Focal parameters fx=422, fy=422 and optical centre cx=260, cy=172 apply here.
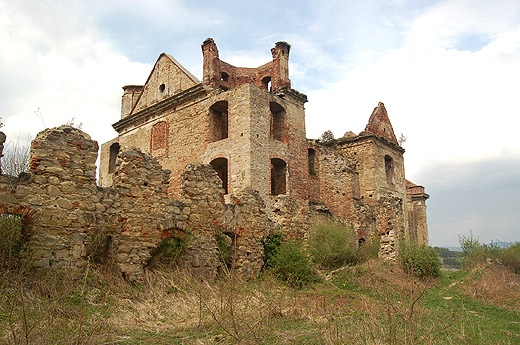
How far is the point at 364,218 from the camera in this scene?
2067 centimetres

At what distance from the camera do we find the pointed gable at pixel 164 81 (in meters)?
19.0

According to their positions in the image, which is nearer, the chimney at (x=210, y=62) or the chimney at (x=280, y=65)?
the chimney at (x=210, y=62)

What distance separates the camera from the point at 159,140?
63.1 ft

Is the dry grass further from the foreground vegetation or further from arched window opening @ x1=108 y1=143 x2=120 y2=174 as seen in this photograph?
arched window opening @ x1=108 y1=143 x2=120 y2=174

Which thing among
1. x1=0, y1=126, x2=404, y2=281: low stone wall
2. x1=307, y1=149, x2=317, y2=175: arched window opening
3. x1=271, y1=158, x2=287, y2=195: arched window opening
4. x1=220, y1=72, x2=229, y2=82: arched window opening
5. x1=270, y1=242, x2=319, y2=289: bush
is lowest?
x1=270, y1=242, x2=319, y2=289: bush

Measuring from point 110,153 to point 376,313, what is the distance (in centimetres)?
1811

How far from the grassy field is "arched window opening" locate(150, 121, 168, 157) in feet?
31.6

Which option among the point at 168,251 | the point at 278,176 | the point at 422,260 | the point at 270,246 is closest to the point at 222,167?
the point at 278,176

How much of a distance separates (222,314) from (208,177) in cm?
559

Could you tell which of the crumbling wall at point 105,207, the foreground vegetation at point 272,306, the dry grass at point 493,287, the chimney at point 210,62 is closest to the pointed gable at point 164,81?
the chimney at point 210,62

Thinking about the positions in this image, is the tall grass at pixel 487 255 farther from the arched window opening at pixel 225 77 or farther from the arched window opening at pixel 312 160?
the arched window opening at pixel 225 77

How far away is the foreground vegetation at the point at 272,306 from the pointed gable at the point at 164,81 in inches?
369

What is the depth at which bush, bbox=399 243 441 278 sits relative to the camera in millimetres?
14148

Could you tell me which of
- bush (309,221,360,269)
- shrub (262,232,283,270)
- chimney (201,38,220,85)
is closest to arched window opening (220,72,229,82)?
chimney (201,38,220,85)
